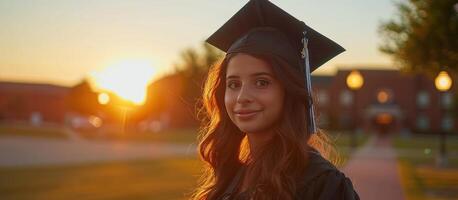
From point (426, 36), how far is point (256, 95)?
40.9ft

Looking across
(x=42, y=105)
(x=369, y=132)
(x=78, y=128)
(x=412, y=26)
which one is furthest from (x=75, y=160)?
(x=42, y=105)

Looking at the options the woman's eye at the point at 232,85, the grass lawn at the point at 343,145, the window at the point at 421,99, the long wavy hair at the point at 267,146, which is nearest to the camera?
the long wavy hair at the point at 267,146

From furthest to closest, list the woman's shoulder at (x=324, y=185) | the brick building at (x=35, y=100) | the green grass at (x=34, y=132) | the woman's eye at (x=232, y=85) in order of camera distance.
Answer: the brick building at (x=35, y=100) → the green grass at (x=34, y=132) → the woman's eye at (x=232, y=85) → the woman's shoulder at (x=324, y=185)

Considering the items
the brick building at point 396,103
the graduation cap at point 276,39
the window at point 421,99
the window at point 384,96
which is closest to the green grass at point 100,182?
the graduation cap at point 276,39

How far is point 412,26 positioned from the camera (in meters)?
14.1

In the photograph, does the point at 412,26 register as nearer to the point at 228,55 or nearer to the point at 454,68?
the point at 454,68

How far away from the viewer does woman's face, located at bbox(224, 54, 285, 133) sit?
2.16 metres

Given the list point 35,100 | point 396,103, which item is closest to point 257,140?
point 396,103

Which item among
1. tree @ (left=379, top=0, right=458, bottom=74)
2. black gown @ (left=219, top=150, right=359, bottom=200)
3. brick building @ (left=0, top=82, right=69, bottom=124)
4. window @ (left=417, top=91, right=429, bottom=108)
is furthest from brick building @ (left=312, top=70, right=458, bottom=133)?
black gown @ (left=219, top=150, right=359, bottom=200)

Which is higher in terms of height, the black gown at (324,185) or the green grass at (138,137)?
the black gown at (324,185)

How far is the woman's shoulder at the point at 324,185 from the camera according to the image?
1.91 meters

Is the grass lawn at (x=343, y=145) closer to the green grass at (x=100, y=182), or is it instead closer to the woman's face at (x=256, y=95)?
the woman's face at (x=256, y=95)

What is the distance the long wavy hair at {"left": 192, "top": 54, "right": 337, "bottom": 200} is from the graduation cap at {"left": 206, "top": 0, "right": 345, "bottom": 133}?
46 millimetres

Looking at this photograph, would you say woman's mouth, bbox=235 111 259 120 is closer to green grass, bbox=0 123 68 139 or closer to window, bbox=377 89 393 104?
green grass, bbox=0 123 68 139
